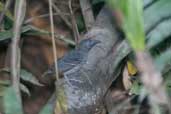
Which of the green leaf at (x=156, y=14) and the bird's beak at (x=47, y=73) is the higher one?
the green leaf at (x=156, y=14)

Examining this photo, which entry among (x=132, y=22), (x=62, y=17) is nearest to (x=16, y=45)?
(x=62, y=17)

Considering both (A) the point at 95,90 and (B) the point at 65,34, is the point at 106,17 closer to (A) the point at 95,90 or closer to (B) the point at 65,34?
(B) the point at 65,34

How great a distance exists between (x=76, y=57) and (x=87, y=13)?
0.86 feet

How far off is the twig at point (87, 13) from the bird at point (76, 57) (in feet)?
0.53

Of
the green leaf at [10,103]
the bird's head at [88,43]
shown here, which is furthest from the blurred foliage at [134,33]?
the bird's head at [88,43]

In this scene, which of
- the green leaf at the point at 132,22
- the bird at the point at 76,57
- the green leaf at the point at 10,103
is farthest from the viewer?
the bird at the point at 76,57

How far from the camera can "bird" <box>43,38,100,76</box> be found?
0.94m

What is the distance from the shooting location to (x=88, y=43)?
3.33 ft

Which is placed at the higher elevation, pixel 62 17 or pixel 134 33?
pixel 62 17

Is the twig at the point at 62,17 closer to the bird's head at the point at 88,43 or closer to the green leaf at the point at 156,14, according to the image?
the bird's head at the point at 88,43

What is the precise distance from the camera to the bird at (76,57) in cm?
94

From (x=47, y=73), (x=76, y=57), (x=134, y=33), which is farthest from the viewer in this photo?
(x=47, y=73)

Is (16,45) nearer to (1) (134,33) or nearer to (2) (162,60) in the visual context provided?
(2) (162,60)

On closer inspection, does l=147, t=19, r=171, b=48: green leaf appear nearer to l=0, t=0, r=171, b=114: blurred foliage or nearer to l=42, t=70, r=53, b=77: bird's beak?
l=0, t=0, r=171, b=114: blurred foliage
